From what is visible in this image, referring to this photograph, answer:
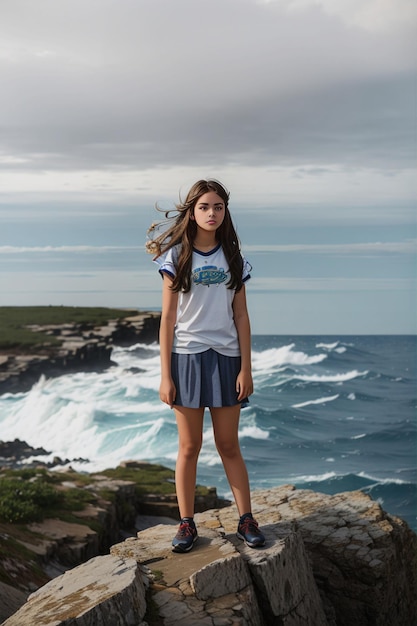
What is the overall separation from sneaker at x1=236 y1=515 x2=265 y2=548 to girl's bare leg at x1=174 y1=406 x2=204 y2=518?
0.26 metres

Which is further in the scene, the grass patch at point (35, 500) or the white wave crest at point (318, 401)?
the white wave crest at point (318, 401)

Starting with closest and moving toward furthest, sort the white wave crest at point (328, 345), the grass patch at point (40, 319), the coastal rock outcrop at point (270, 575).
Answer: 1. the coastal rock outcrop at point (270, 575)
2. the grass patch at point (40, 319)
3. the white wave crest at point (328, 345)

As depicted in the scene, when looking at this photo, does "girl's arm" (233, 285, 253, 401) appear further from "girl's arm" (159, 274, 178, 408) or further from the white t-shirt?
"girl's arm" (159, 274, 178, 408)

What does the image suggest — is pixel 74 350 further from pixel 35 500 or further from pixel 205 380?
pixel 205 380

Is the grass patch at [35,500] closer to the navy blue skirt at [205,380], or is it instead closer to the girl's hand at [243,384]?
the navy blue skirt at [205,380]

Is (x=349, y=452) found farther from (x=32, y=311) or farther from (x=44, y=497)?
(x=44, y=497)

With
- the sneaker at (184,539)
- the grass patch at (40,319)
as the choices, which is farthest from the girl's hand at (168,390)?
the grass patch at (40,319)

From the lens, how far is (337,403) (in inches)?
784

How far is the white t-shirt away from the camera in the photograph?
3697 mm

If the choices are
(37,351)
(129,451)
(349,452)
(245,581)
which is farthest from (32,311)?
(245,581)

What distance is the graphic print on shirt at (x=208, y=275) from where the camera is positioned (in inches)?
146

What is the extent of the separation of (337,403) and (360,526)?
1526 cm

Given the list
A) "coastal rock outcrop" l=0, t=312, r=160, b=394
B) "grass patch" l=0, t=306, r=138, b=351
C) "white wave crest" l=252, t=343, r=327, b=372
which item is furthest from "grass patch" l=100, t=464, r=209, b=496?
"white wave crest" l=252, t=343, r=327, b=372

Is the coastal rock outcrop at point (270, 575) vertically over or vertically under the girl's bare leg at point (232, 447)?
under
